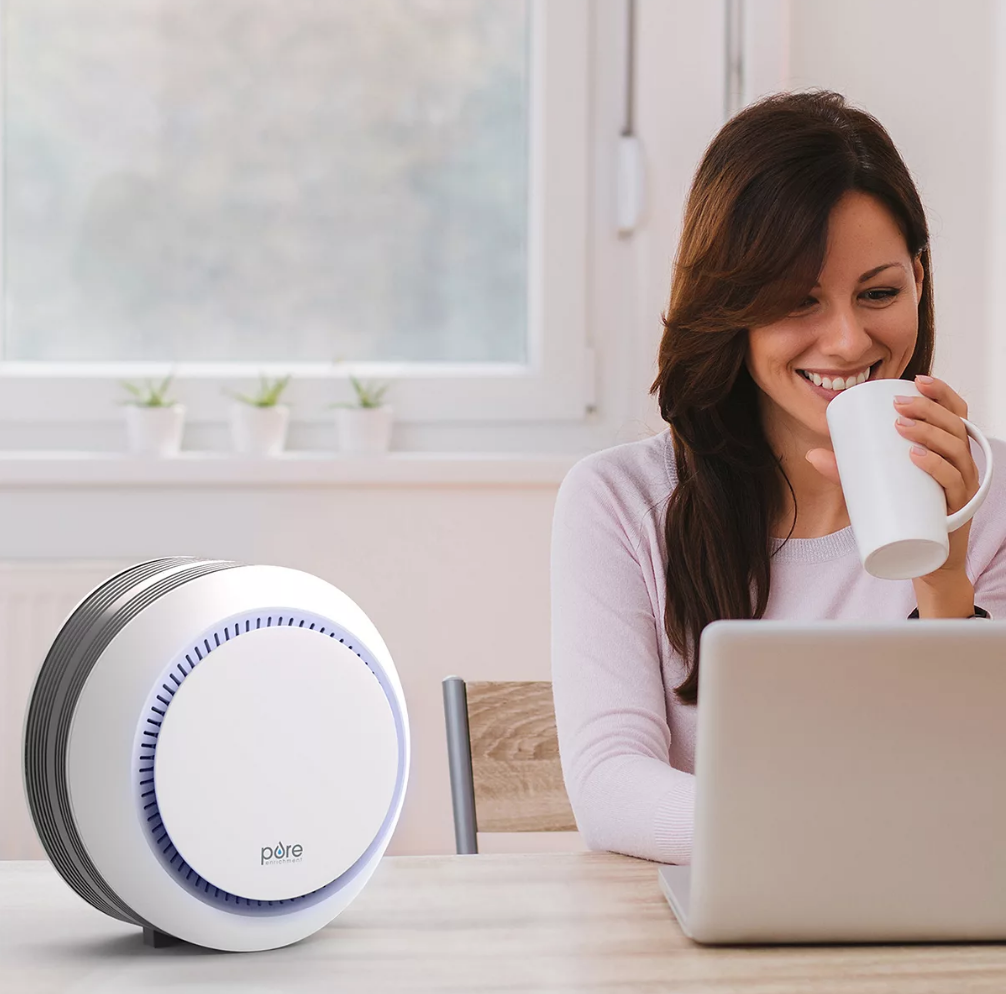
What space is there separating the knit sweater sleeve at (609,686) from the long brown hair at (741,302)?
0.17 ft

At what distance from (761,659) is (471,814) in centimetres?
73

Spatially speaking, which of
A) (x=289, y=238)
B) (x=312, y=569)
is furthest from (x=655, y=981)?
(x=289, y=238)

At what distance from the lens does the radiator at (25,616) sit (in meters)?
2.06

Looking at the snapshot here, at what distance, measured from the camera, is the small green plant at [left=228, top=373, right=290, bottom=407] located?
215 centimetres

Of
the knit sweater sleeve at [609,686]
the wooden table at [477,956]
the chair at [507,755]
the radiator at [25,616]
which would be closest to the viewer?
the wooden table at [477,956]

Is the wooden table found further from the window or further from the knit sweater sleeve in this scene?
the window

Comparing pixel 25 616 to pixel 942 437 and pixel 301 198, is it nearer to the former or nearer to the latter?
pixel 301 198

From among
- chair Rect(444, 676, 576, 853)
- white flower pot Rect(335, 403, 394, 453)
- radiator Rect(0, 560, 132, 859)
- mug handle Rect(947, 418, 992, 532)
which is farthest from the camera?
white flower pot Rect(335, 403, 394, 453)

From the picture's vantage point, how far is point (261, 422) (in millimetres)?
2154

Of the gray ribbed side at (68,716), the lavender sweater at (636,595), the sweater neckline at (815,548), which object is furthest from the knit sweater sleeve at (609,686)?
the gray ribbed side at (68,716)

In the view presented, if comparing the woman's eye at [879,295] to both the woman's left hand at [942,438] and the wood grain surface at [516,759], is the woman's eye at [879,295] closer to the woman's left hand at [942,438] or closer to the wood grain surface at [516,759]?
the woman's left hand at [942,438]

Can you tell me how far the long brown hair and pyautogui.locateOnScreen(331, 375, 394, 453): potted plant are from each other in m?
0.90

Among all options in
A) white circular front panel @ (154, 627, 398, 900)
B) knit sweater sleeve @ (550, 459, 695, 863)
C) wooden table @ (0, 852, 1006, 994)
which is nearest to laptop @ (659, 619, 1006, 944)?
wooden table @ (0, 852, 1006, 994)

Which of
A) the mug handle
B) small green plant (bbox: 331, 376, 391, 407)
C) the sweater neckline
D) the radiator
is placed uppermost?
the mug handle
